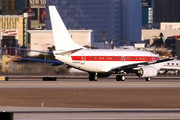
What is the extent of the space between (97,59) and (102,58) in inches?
28.9

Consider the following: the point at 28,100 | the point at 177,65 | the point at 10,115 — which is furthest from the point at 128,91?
the point at 177,65

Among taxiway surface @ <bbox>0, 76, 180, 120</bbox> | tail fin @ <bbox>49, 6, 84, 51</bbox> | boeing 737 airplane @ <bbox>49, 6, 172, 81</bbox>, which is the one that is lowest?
taxiway surface @ <bbox>0, 76, 180, 120</bbox>

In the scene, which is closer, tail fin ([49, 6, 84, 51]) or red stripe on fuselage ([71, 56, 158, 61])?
tail fin ([49, 6, 84, 51])

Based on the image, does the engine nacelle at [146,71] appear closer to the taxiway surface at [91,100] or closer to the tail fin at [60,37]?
the taxiway surface at [91,100]

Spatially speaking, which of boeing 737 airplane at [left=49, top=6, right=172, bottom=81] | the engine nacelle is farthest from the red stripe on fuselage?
the engine nacelle

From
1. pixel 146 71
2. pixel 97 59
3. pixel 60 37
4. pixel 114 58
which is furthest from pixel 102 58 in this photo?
pixel 60 37

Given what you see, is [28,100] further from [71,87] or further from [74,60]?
[74,60]

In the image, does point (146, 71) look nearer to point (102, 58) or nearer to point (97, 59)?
point (102, 58)

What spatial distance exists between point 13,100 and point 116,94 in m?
10.2

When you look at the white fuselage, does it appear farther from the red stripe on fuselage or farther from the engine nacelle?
the engine nacelle

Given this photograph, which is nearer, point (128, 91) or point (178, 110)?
point (178, 110)

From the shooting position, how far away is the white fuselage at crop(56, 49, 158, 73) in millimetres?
75375

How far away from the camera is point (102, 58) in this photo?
7744 centimetres

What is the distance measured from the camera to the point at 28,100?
51188 mm
